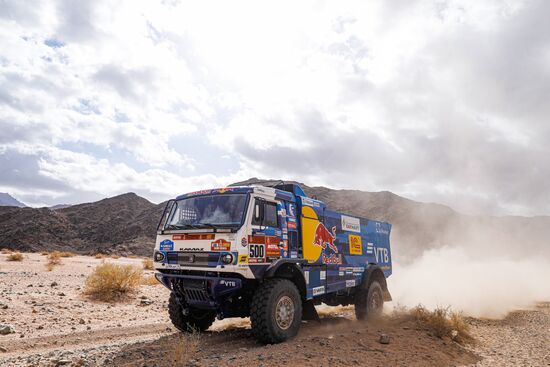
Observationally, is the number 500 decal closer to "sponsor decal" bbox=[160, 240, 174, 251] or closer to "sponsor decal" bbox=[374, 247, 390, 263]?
"sponsor decal" bbox=[160, 240, 174, 251]

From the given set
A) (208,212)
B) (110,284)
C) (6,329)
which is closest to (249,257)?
(208,212)

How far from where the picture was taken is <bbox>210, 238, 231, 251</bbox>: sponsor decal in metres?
7.36

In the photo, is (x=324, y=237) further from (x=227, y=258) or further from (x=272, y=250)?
(x=227, y=258)

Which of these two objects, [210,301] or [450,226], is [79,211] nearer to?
[450,226]

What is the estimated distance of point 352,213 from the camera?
69625mm

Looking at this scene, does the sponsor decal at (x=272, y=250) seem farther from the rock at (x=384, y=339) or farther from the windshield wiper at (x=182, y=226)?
the rock at (x=384, y=339)

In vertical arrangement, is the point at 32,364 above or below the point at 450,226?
below

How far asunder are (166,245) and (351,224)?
553 centimetres

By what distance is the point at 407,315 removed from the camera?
424 inches

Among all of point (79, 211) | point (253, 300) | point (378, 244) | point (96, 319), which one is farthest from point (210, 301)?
point (79, 211)

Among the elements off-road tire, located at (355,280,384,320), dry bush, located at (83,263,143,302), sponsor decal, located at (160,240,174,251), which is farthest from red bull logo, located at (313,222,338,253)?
dry bush, located at (83,263,143,302)

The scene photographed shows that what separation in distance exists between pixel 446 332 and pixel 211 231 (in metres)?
6.01

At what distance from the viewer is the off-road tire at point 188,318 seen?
8883 mm

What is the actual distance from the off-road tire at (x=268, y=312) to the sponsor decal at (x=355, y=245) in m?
3.75
